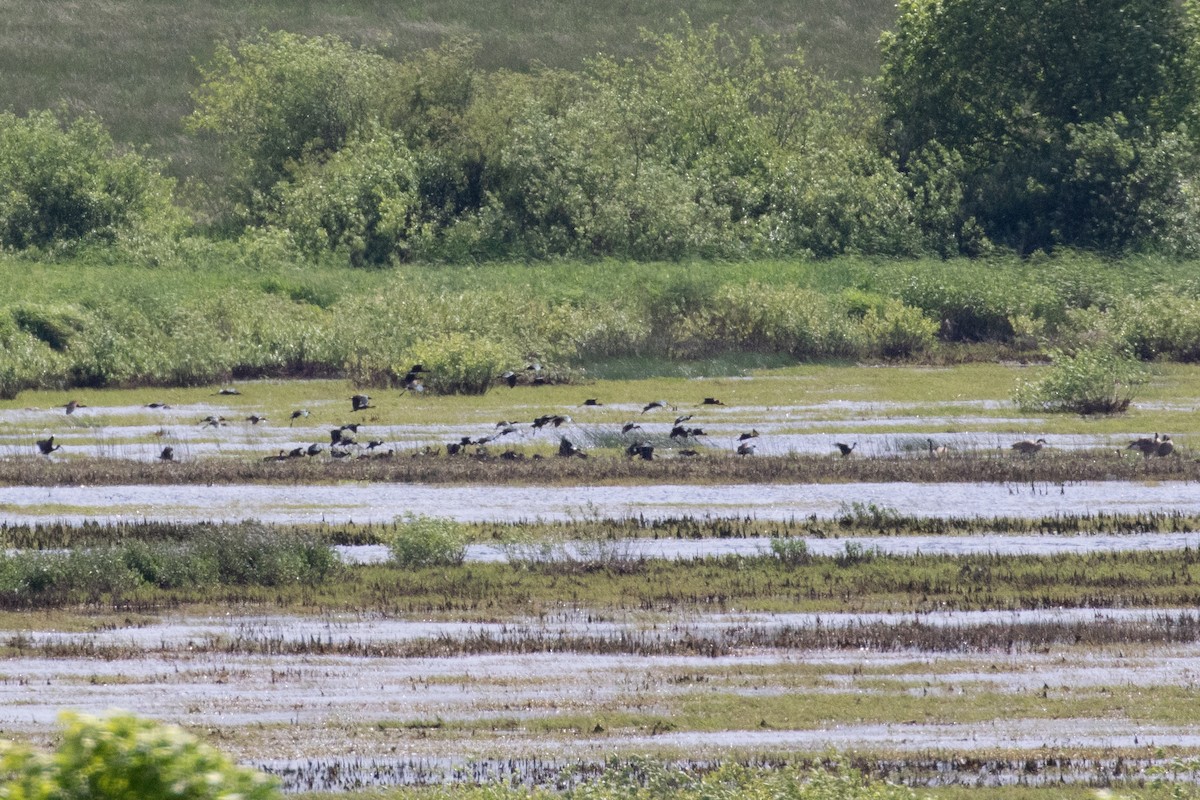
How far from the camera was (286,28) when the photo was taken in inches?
3374

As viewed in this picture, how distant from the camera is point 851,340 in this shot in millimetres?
40000

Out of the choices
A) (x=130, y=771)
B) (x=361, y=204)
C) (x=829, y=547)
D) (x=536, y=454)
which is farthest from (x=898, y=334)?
(x=130, y=771)

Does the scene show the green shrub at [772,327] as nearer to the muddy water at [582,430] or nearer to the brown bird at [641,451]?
the muddy water at [582,430]

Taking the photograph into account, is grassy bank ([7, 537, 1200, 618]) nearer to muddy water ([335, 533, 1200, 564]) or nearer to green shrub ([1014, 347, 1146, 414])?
muddy water ([335, 533, 1200, 564])

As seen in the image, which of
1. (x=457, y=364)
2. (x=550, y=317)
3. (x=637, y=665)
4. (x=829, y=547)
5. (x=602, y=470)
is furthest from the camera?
(x=550, y=317)

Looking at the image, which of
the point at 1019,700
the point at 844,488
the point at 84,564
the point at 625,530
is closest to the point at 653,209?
the point at 844,488

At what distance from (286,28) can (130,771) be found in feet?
278

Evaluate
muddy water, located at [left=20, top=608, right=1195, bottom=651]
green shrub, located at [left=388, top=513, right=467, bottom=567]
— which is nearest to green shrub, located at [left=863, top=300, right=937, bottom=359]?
green shrub, located at [left=388, top=513, right=467, bottom=567]

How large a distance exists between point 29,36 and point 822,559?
253 ft

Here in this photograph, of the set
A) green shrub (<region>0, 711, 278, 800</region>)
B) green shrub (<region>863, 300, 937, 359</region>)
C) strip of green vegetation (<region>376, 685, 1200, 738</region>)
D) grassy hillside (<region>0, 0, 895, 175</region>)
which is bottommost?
strip of green vegetation (<region>376, 685, 1200, 738</region>)

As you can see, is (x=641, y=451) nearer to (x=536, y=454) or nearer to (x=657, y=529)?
(x=536, y=454)

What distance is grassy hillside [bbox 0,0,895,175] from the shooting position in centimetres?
7831

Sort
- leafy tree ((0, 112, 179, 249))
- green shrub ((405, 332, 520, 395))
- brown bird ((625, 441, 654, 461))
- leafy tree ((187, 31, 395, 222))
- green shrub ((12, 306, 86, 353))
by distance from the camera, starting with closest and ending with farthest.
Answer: brown bird ((625, 441, 654, 461)) → green shrub ((405, 332, 520, 395)) → green shrub ((12, 306, 86, 353)) → leafy tree ((0, 112, 179, 249)) → leafy tree ((187, 31, 395, 222))

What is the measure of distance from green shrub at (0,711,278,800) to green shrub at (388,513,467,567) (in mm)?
12859
